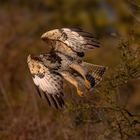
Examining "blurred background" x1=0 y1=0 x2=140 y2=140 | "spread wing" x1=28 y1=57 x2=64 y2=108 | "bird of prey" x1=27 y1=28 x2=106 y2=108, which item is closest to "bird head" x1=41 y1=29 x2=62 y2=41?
"bird of prey" x1=27 y1=28 x2=106 y2=108

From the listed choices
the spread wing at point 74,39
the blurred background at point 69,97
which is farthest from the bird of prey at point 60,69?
the blurred background at point 69,97

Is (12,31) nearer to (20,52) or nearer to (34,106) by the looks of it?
(20,52)

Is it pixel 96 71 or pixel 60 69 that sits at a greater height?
pixel 60 69

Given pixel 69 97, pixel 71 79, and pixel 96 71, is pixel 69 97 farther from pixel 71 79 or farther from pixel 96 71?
pixel 71 79

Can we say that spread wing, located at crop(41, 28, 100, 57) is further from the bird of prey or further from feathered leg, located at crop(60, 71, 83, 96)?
feathered leg, located at crop(60, 71, 83, 96)

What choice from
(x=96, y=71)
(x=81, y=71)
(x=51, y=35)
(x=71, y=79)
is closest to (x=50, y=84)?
(x=71, y=79)

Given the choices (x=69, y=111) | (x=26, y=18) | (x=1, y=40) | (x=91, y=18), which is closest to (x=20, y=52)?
(x=1, y=40)

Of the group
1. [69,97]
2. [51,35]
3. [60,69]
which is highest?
[51,35]
